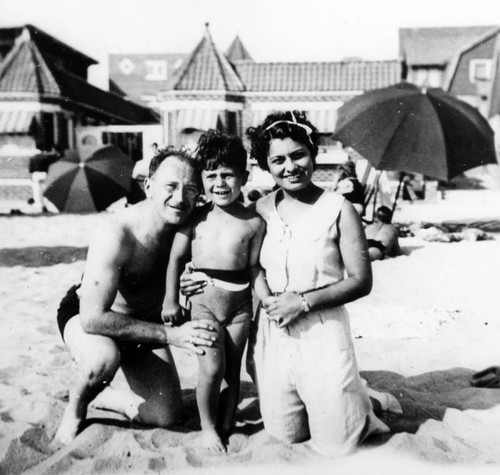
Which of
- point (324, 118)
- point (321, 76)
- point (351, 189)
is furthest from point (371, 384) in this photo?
point (321, 76)

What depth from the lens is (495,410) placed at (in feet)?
10.2

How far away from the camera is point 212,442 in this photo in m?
2.63

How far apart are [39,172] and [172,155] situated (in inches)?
636

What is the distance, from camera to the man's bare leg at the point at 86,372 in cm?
269

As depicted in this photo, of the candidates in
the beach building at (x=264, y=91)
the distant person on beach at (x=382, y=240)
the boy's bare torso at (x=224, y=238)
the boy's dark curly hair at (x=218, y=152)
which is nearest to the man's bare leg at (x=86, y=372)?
the boy's bare torso at (x=224, y=238)

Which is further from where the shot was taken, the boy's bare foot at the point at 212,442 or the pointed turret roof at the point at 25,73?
→ the pointed turret roof at the point at 25,73

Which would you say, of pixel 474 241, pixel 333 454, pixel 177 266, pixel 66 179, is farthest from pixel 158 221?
pixel 474 241

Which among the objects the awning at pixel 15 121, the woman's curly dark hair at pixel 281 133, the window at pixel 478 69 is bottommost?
the woman's curly dark hair at pixel 281 133

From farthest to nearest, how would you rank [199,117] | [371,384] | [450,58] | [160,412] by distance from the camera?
1. [450,58]
2. [199,117]
3. [371,384]
4. [160,412]

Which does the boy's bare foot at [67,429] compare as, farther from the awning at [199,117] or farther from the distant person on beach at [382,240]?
the awning at [199,117]

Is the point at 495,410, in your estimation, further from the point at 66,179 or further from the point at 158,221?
the point at 66,179

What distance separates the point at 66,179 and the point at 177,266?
425cm

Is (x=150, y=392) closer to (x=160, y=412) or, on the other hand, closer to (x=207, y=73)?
(x=160, y=412)

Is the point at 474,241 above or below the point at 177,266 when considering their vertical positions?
below
